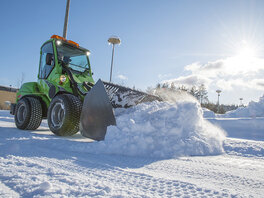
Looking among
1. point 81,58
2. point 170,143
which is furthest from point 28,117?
point 170,143

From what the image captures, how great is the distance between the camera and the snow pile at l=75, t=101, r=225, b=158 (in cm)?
259

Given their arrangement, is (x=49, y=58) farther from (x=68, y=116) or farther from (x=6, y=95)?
(x=6, y=95)

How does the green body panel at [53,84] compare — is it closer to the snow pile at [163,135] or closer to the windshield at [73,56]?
→ the windshield at [73,56]

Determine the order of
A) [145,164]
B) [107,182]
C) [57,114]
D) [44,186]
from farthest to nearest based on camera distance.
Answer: [57,114], [145,164], [107,182], [44,186]

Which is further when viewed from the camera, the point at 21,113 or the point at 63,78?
the point at 21,113

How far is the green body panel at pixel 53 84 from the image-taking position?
4547 mm

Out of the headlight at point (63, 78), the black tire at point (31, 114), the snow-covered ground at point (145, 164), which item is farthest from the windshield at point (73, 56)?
the snow-covered ground at point (145, 164)

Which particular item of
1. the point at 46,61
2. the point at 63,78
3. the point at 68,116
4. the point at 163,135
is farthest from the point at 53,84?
the point at 163,135

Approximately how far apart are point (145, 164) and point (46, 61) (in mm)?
3915

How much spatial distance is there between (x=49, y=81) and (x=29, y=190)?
4075 mm

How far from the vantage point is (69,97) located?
13.0 ft

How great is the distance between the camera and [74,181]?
58.1 inches

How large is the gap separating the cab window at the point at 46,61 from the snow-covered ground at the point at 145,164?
2504 mm

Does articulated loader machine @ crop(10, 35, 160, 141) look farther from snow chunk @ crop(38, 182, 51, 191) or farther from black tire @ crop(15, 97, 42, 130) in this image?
snow chunk @ crop(38, 182, 51, 191)
